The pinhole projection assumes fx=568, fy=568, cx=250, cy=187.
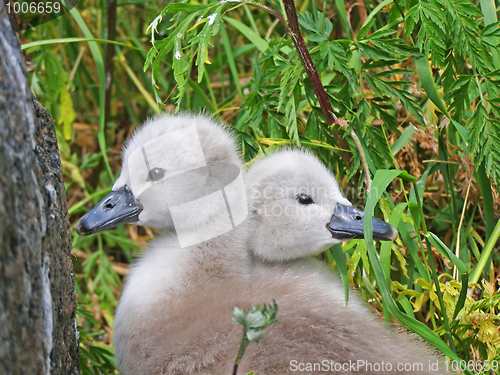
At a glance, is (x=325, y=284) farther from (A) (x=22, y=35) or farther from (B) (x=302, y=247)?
(A) (x=22, y=35)

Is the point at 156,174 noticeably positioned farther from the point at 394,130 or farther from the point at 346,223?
the point at 394,130

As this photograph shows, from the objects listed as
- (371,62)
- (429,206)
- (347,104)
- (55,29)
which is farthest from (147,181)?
(55,29)

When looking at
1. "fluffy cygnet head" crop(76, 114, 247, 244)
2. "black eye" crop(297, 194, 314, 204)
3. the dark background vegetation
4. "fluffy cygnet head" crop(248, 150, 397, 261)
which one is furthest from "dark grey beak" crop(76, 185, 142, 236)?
"black eye" crop(297, 194, 314, 204)

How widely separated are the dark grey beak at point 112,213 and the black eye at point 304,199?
0.45 m

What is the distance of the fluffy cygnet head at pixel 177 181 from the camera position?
1.55 meters

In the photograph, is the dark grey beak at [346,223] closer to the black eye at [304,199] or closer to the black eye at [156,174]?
the black eye at [304,199]

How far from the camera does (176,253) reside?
4.99 ft

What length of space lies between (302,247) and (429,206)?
2.15 ft

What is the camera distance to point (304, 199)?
160cm

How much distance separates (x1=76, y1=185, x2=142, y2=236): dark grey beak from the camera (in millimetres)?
1529

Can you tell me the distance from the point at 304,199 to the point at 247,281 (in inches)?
11.3

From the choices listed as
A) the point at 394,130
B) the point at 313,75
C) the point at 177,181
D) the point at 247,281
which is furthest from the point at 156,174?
the point at 394,130

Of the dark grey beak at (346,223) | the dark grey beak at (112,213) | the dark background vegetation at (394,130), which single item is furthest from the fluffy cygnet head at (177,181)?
the dark grey beak at (346,223)

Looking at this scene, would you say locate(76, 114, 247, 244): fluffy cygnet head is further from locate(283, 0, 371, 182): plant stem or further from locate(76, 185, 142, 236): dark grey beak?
locate(283, 0, 371, 182): plant stem
